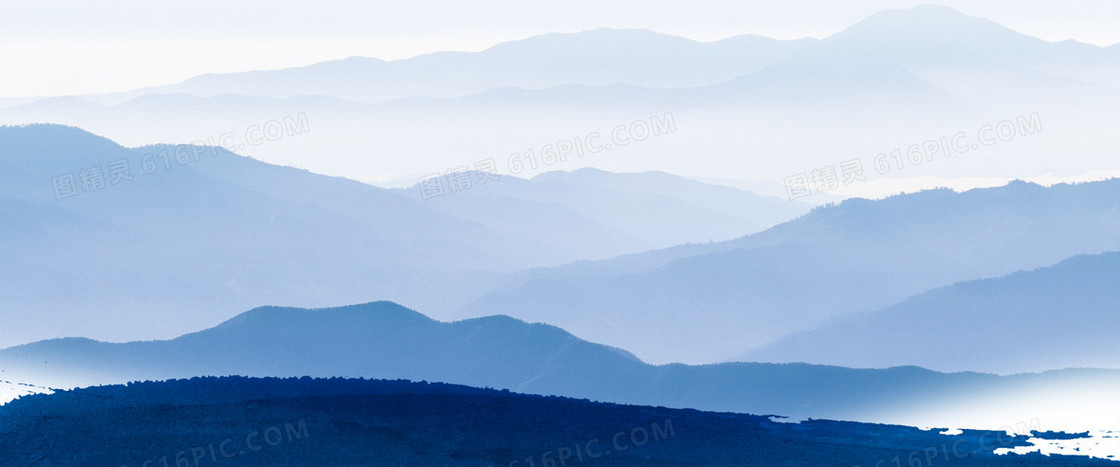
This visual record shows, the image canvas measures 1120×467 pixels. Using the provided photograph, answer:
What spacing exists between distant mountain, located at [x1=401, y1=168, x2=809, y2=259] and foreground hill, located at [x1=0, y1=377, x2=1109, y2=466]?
99.8 meters

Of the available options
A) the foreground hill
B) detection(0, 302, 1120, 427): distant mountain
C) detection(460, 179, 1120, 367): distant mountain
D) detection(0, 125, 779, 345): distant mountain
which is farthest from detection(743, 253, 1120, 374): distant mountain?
detection(0, 125, 779, 345): distant mountain

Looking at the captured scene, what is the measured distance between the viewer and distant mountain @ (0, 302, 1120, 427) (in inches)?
1629

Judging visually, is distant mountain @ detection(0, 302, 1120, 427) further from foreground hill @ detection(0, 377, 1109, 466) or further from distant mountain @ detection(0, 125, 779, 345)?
distant mountain @ detection(0, 125, 779, 345)

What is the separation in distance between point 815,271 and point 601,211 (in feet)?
228

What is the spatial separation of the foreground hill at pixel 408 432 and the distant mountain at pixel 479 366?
10.7 m

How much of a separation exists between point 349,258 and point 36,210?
25.2m

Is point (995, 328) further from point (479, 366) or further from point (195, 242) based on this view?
point (195, 242)

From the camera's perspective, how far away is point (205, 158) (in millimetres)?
118938

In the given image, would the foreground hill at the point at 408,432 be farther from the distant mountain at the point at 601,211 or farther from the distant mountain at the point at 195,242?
the distant mountain at the point at 601,211

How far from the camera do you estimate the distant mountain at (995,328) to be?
173ft

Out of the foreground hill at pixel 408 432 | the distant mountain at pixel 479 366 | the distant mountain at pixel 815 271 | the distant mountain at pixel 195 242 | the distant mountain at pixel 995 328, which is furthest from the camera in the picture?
the distant mountain at pixel 195 242

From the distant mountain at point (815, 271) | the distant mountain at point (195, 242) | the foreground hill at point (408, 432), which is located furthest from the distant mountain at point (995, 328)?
the distant mountain at point (195, 242)

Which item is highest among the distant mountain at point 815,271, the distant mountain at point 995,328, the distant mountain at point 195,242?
the distant mountain at point 195,242

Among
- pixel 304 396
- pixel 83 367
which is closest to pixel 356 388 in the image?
pixel 304 396
